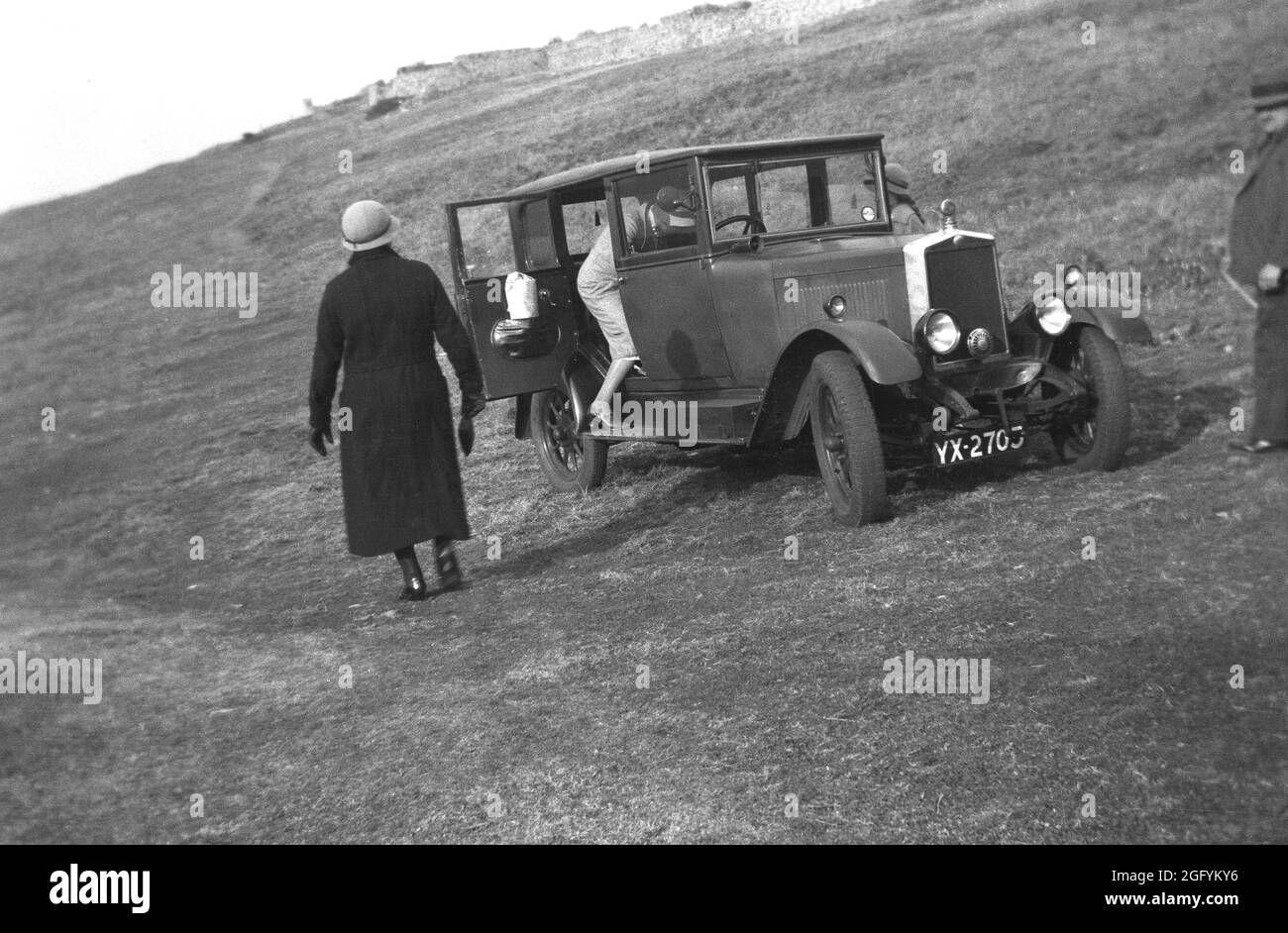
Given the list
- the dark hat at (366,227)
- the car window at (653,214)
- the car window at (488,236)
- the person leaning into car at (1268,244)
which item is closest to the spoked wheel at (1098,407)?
the car window at (653,214)

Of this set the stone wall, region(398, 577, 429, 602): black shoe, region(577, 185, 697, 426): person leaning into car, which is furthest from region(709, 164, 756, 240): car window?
the stone wall

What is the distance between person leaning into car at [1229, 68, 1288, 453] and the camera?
129 inches

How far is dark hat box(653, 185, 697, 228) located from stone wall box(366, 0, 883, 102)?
34913 mm

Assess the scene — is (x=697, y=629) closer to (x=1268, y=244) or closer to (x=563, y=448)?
(x=1268, y=244)

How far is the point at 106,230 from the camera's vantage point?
31.2m

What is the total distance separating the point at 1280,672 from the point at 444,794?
2.68 metres

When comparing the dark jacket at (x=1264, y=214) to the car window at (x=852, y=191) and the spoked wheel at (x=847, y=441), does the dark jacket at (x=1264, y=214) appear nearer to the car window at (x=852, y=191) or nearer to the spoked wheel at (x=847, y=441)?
the spoked wheel at (x=847, y=441)

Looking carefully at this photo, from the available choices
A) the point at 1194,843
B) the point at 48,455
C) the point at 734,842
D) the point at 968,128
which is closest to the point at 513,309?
the point at 734,842

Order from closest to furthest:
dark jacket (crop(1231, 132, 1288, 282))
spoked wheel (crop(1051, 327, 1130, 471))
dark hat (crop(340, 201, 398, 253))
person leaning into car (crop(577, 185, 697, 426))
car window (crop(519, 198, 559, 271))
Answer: dark jacket (crop(1231, 132, 1288, 282)) < dark hat (crop(340, 201, 398, 253)) < spoked wheel (crop(1051, 327, 1130, 471)) < person leaning into car (crop(577, 185, 697, 426)) < car window (crop(519, 198, 559, 271))

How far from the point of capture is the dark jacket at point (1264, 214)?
128 inches

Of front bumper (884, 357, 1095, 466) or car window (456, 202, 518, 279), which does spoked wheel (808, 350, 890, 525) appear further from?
car window (456, 202, 518, 279)

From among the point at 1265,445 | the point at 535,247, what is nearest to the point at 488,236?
the point at 535,247

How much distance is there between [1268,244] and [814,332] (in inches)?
142

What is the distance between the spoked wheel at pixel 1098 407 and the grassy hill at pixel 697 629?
22cm
